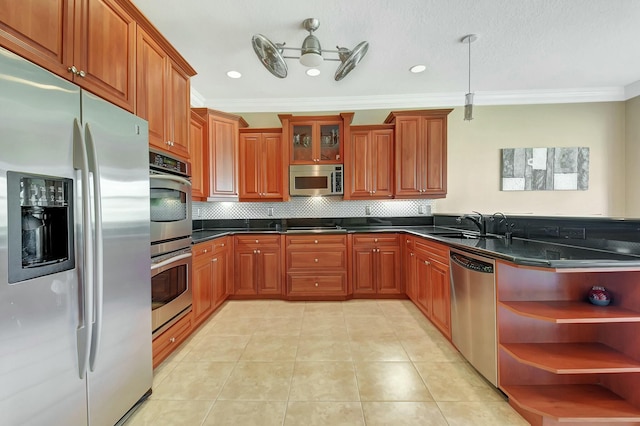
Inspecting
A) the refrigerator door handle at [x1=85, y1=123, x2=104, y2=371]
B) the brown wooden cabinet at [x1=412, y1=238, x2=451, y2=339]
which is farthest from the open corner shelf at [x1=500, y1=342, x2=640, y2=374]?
the refrigerator door handle at [x1=85, y1=123, x2=104, y2=371]

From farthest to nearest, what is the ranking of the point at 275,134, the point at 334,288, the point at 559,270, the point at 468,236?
the point at 275,134, the point at 334,288, the point at 468,236, the point at 559,270

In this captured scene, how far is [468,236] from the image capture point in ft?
8.53

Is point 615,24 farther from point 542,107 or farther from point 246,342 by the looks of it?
point 246,342

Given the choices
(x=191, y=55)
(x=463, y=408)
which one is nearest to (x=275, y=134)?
(x=191, y=55)

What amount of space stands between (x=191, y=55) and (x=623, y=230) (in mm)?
3855

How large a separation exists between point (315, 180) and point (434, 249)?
1.78 meters

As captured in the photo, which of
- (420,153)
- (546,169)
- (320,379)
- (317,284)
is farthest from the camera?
(546,169)

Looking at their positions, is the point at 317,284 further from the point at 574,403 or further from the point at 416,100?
the point at 416,100

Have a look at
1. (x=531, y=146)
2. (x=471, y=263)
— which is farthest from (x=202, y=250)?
(x=531, y=146)

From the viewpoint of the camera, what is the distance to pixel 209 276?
9.20ft

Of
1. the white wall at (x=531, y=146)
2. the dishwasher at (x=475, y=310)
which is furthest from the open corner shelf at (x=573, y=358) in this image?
the white wall at (x=531, y=146)

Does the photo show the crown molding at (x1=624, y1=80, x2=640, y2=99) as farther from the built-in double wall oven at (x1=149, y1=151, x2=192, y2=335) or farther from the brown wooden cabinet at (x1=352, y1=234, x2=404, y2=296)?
the built-in double wall oven at (x1=149, y1=151, x2=192, y2=335)

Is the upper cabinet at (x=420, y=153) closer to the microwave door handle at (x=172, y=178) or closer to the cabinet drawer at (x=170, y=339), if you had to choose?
the microwave door handle at (x=172, y=178)

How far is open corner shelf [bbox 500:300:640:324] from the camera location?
1.33 m
